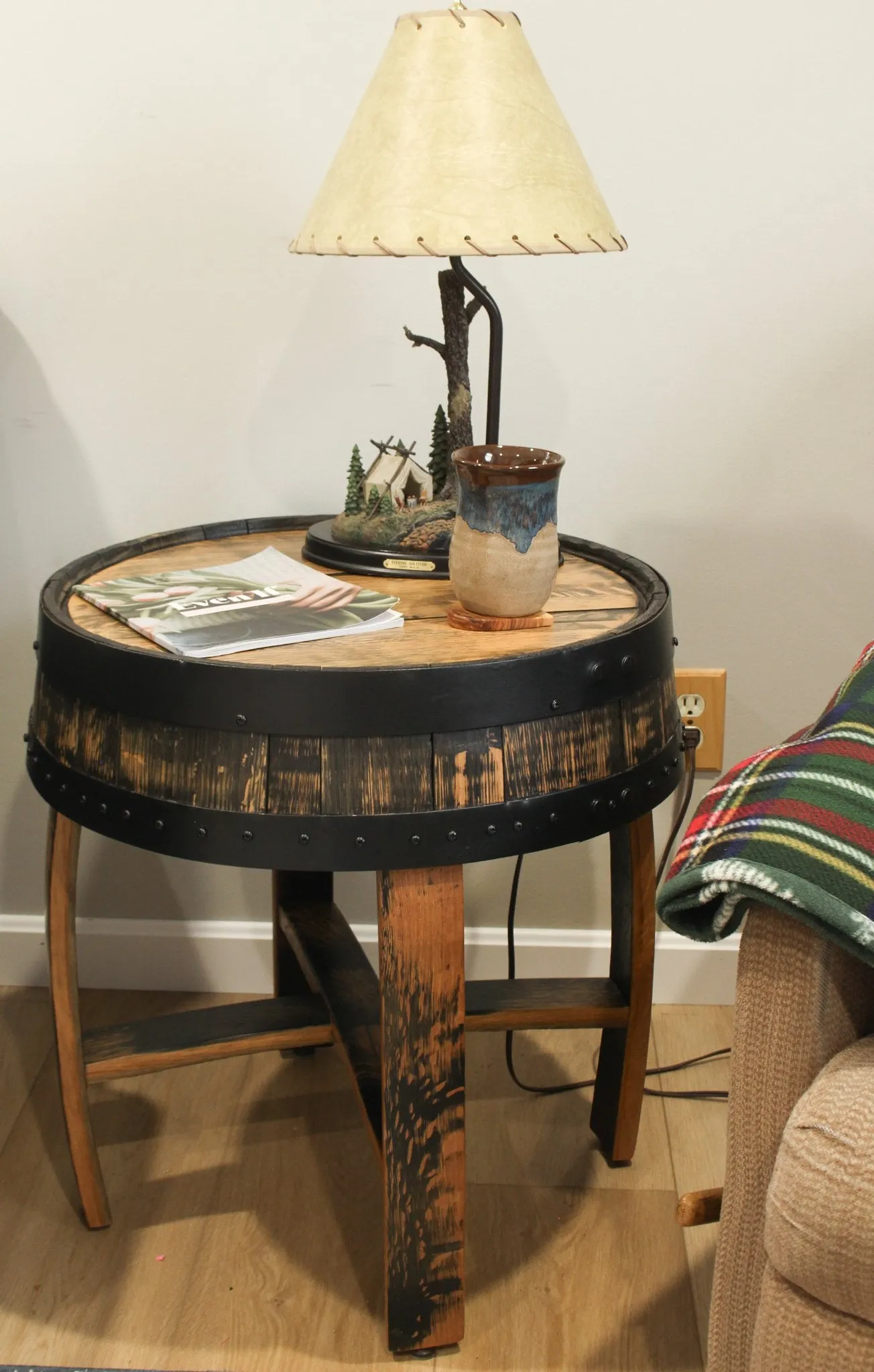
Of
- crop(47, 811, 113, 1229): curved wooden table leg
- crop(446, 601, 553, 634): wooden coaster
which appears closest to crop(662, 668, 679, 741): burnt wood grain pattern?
crop(446, 601, 553, 634): wooden coaster

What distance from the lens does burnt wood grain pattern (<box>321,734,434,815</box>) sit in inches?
35.5

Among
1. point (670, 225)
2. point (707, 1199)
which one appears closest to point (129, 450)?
point (670, 225)

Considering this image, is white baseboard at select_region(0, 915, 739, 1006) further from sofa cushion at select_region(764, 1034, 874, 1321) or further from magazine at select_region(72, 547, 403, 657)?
sofa cushion at select_region(764, 1034, 874, 1321)

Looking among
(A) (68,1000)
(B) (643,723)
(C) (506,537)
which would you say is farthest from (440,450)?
(A) (68,1000)

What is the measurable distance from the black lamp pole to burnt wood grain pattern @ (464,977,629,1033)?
50 cm

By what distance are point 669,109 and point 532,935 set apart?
36.5 inches

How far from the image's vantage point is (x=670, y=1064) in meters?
1.47

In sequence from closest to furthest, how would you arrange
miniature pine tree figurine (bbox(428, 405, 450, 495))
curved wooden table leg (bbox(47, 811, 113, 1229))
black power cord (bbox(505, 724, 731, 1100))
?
curved wooden table leg (bbox(47, 811, 113, 1229)), miniature pine tree figurine (bbox(428, 405, 450, 495)), black power cord (bbox(505, 724, 731, 1100))

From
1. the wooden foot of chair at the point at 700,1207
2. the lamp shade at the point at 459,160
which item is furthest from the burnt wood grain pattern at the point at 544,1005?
the lamp shade at the point at 459,160

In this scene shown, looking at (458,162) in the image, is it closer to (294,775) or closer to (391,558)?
(391,558)

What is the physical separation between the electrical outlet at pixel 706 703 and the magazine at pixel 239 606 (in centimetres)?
50

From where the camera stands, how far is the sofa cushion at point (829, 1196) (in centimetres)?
72

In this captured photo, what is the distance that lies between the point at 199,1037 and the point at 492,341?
67 centimetres

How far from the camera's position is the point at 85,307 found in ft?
4.57
